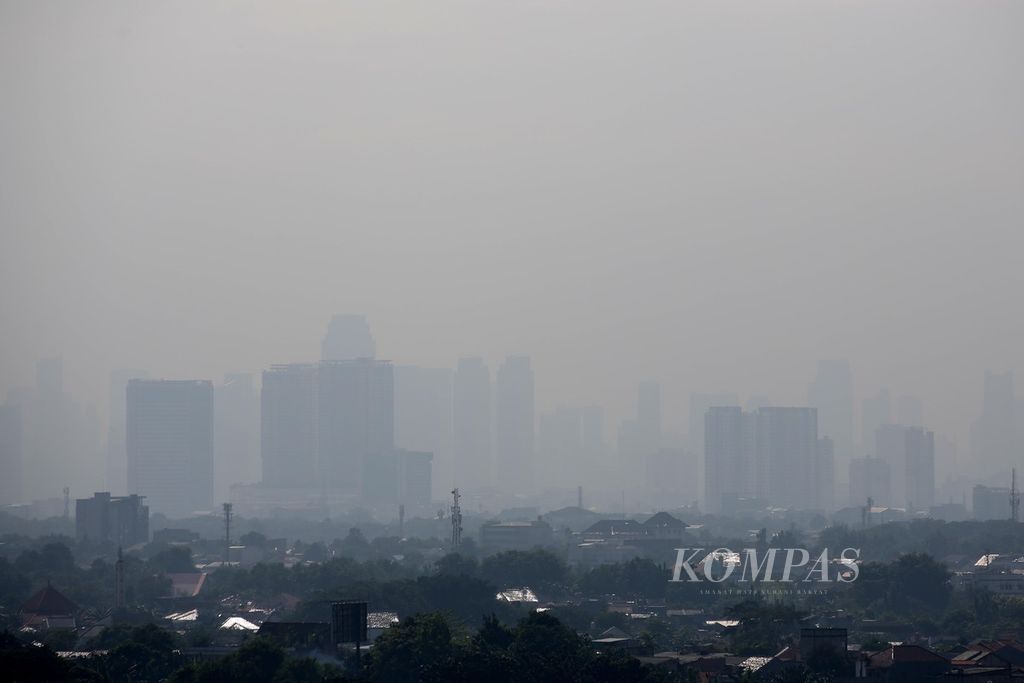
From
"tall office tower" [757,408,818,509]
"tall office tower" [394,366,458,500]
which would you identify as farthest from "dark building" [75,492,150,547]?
"tall office tower" [394,366,458,500]

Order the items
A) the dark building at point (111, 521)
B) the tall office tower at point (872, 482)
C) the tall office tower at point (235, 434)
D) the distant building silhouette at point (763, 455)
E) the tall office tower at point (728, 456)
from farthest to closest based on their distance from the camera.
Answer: the tall office tower at point (235, 434), the distant building silhouette at point (763, 455), the tall office tower at point (728, 456), the tall office tower at point (872, 482), the dark building at point (111, 521)

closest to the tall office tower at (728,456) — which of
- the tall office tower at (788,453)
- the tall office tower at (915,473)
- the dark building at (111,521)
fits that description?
the tall office tower at (788,453)

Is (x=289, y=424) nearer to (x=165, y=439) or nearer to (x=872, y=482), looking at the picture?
(x=165, y=439)

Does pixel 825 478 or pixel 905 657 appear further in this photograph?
pixel 825 478

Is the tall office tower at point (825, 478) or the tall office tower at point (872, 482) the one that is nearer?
the tall office tower at point (872, 482)

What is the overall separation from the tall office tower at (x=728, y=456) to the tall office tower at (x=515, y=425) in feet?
93.8

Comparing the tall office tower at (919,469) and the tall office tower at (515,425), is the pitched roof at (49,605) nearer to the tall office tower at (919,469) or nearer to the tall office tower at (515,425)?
the tall office tower at (919,469)

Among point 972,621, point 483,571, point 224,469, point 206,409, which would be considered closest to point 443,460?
point 224,469

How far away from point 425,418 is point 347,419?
25.1 m

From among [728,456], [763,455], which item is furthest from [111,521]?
[763,455]

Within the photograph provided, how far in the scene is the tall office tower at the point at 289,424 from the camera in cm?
15688

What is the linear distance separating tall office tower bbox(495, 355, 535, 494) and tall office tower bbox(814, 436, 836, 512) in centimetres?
3149

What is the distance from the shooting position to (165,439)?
144 meters

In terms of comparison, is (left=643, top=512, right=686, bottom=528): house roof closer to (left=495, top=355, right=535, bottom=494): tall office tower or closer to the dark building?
the dark building
